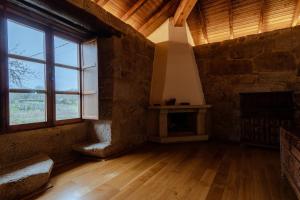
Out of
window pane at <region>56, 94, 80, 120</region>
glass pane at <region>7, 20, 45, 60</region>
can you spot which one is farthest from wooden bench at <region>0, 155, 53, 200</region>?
glass pane at <region>7, 20, 45, 60</region>

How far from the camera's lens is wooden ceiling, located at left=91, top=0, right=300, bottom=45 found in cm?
343

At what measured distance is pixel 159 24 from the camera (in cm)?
405

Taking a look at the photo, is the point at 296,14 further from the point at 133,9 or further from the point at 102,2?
the point at 102,2

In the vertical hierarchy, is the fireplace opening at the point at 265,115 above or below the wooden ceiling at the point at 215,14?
below

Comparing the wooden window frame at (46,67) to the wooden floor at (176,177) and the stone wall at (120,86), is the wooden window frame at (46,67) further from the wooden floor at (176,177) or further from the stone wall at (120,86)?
the wooden floor at (176,177)

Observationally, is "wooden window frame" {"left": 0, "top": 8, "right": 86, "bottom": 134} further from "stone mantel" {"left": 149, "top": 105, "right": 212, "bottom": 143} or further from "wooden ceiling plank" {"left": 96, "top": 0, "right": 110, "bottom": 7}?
"stone mantel" {"left": 149, "top": 105, "right": 212, "bottom": 143}

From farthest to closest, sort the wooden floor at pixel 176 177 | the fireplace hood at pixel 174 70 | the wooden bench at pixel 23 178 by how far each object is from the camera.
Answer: the fireplace hood at pixel 174 70 → the wooden floor at pixel 176 177 → the wooden bench at pixel 23 178

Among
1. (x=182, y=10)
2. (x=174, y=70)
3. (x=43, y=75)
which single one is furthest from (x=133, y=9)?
(x=43, y=75)

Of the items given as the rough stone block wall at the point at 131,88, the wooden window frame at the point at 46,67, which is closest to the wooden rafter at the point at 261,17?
the rough stone block wall at the point at 131,88

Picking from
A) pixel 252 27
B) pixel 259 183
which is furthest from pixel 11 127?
pixel 252 27

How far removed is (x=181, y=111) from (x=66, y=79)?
2.36m

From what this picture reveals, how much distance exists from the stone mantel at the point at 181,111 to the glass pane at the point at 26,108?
2052 mm

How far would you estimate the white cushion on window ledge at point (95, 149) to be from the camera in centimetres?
261

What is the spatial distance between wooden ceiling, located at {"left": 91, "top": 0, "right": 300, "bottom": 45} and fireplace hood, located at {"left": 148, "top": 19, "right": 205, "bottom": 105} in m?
0.32
